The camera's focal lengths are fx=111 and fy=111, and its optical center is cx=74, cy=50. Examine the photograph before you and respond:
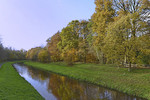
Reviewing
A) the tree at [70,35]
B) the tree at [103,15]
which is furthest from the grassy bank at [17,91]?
the tree at [70,35]

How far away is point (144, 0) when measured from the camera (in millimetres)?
18641

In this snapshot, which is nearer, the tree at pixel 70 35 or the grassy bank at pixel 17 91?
the grassy bank at pixel 17 91

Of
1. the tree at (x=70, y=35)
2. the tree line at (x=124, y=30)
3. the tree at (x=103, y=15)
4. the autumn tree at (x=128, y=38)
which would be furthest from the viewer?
the tree at (x=70, y=35)

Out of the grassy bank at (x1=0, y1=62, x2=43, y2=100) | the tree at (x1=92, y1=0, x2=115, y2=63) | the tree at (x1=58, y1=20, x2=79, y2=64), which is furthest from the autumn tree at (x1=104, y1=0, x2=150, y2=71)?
the tree at (x1=58, y1=20, x2=79, y2=64)

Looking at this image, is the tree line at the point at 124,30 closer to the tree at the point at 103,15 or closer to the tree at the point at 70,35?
the tree at the point at 103,15

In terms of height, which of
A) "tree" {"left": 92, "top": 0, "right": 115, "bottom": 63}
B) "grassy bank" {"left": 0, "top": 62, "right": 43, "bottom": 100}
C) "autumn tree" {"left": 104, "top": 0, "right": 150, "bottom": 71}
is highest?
"tree" {"left": 92, "top": 0, "right": 115, "bottom": 63}

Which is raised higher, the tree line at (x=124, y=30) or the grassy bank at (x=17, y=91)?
the tree line at (x=124, y=30)

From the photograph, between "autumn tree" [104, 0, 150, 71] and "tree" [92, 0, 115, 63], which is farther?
"tree" [92, 0, 115, 63]

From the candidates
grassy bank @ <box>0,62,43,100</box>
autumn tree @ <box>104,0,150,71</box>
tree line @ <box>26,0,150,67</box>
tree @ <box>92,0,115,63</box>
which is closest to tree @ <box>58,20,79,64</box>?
tree line @ <box>26,0,150,67</box>

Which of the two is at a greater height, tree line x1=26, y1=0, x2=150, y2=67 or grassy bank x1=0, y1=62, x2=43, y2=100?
tree line x1=26, y1=0, x2=150, y2=67

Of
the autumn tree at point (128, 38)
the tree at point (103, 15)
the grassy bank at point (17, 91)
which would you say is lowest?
the grassy bank at point (17, 91)

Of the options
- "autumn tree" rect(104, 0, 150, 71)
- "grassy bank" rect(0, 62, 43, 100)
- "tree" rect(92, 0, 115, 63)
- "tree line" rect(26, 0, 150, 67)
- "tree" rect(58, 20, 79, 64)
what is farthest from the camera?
"tree" rect(58, 20, 79, 64)

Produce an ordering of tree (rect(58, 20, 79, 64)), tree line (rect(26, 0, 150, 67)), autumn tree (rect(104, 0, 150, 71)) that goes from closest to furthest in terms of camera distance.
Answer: autumn tree (rect(104, 0, 150, 71)) → tree line (rect(26, 0, 150, 67)) → tree (rect(58, 20, 79, 64))

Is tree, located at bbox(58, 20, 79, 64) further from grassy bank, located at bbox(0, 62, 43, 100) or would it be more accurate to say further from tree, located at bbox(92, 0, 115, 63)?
grassy bank, located at bbox(0, 62, 43, 100)
